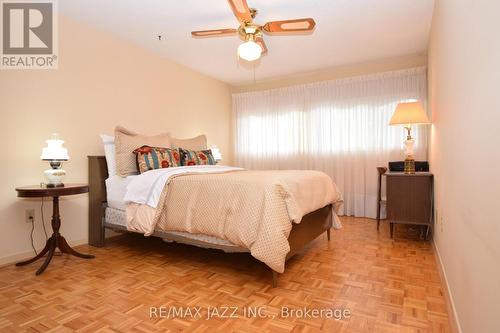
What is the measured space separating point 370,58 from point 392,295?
352 centimetres

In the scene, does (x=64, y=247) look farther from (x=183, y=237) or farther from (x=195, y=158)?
(x=195, y=158)

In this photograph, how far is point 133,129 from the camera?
3.75m

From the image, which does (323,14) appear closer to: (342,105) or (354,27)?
(354,27)

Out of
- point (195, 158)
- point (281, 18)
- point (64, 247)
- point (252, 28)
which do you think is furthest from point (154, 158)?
point (281, 18)

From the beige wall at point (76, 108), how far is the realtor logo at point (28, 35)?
0.08 metres

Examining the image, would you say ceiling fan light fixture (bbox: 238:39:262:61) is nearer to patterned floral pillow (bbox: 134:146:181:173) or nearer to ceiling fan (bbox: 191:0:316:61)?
ceiling fan (bbox: 191:0:316:61)

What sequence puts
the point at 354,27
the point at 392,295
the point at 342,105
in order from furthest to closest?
the point at 342,105, the point at 354,27, the point at 392,295

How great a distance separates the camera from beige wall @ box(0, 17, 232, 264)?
2629 millimetres

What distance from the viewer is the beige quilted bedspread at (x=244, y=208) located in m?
1.99

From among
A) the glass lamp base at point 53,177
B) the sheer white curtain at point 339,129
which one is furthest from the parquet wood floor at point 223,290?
the sheer white curtain at point 339,129

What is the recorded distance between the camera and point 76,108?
3131 mm

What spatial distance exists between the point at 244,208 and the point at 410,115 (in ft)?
6.99

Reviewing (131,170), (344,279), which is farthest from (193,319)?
(131,170)

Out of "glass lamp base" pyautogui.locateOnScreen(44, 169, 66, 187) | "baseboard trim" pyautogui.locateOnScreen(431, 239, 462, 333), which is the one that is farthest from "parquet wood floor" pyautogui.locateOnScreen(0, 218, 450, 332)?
"glass lamp base" pyautogui.locateOnScreen(44, 169, 66, 187)
